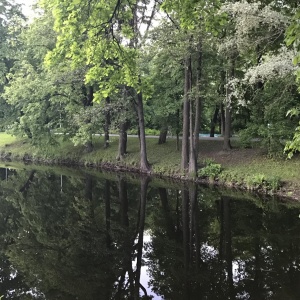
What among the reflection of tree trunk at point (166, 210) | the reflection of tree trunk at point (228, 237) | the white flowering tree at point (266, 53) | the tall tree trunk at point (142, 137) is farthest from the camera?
the tall tree trunk at point (142, 137)

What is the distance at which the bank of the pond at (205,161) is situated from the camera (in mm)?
16797

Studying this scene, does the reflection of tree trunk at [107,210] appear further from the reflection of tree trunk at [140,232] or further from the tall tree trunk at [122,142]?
the tall tree trunk at [122,142]

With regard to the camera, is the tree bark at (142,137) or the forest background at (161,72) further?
the tree bark at (142,137)

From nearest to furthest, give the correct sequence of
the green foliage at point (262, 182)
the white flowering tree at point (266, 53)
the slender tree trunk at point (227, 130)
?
the white flowering tree at point (266, 53) → the green foliage at point (262, 182) → the slender tree trunk at point (227, 130)

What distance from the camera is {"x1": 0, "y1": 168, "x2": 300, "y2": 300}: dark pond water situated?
287 inches

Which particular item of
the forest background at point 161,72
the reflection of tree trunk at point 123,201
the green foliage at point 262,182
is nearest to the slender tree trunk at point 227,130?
the forest background at point 161,72

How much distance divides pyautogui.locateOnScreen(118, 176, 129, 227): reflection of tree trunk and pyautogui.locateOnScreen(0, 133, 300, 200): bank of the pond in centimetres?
313

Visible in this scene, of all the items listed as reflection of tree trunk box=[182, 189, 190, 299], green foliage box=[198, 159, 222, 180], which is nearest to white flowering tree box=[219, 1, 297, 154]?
green foliage box=[198, 159, 222, 180]

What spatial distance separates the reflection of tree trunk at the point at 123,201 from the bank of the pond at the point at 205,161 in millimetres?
3130

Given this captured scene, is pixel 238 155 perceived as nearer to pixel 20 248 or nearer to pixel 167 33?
pixel 167 33

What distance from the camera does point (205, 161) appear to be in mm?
20547

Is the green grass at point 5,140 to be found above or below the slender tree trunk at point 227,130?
below

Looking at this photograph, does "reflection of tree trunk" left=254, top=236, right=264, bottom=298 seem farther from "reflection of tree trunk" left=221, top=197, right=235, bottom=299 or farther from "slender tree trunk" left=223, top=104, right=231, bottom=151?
"slender tree trunk" left=223, top=104, right=231, bottom=151

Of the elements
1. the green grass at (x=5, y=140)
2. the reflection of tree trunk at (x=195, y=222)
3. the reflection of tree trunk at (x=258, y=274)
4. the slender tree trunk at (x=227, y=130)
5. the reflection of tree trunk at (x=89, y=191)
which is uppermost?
the slender tree trunk at (x=227, y=130)
